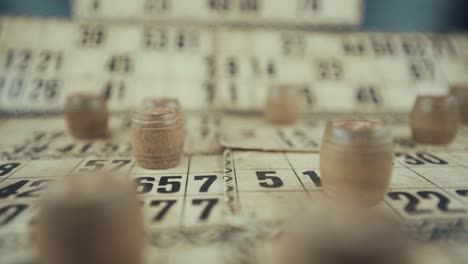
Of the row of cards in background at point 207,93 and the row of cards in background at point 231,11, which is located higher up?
the row of cards in background at point 231,11

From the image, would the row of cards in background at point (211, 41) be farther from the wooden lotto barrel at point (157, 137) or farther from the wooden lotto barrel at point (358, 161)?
the wooden lotto barrel at point (358, 161)

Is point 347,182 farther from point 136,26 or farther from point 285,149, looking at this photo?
point 136,26

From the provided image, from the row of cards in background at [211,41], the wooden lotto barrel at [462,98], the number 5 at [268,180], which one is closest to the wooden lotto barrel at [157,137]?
the number 5 at [268,180]

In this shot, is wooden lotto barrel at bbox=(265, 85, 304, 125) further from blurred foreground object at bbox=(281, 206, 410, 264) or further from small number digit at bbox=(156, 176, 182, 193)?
blurred foreground object at bbox=(281, 206, 410, 264)

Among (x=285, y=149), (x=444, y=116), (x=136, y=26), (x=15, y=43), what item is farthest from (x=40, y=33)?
(x=444, y=116)

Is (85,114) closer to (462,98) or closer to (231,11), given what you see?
(231,11)

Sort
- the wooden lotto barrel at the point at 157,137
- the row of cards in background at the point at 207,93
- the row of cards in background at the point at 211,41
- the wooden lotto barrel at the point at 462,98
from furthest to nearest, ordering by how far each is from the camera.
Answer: the row of cards in background at the point at 211,41 → the row of cards in background at the point at 207,93 → the wooden lotto barrel at the point at 462,98 → the wooden lotto barrel at the point at 157,137

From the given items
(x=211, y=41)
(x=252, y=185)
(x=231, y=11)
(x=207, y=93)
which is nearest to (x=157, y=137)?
(x=252, y=185)
